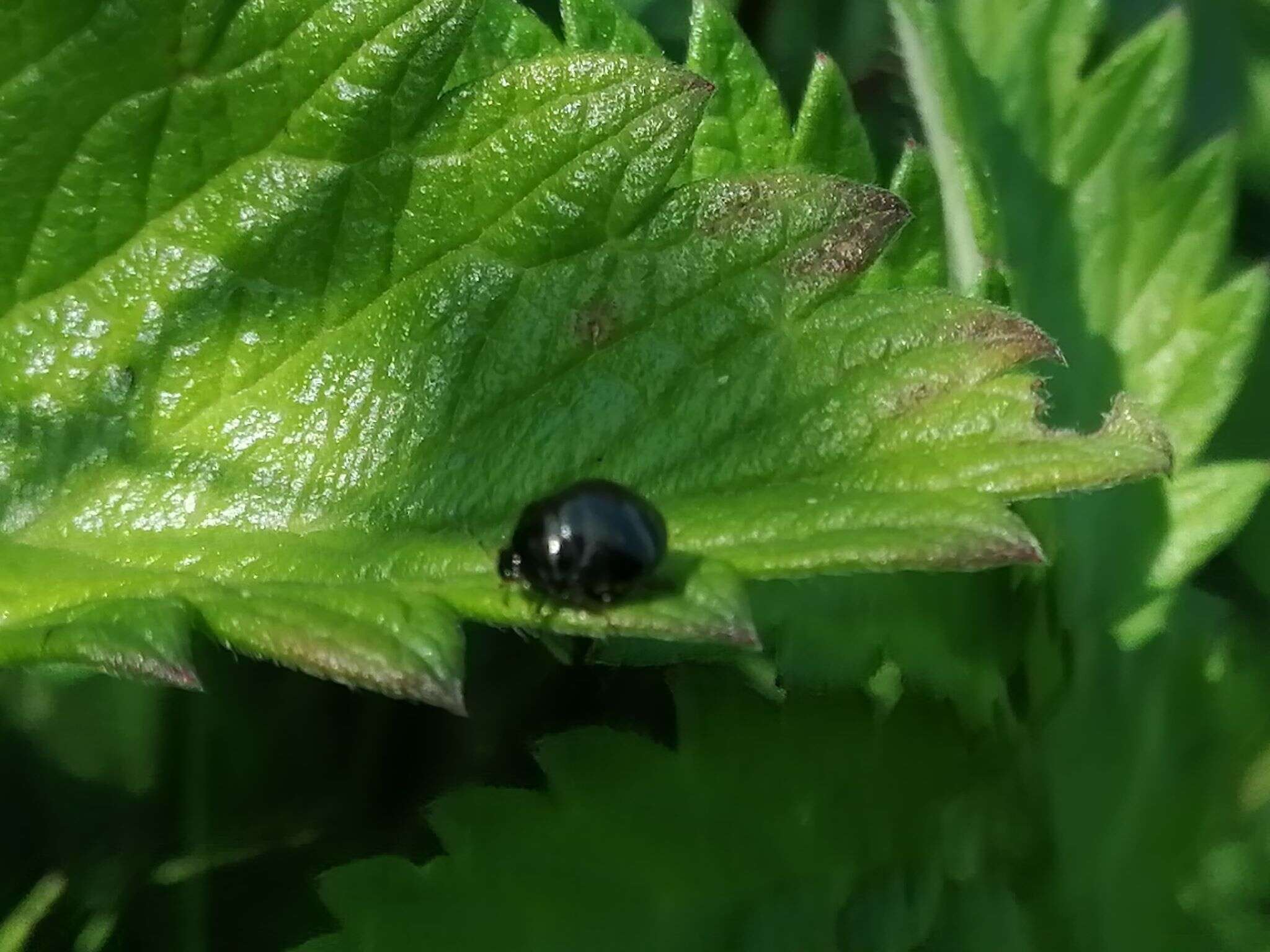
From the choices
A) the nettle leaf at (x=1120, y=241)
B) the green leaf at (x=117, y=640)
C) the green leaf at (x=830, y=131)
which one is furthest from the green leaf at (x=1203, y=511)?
the green leaf at (x=117, y=640)

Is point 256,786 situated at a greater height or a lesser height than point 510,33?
lesser

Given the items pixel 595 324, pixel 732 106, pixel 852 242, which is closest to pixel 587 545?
pixel 595 324

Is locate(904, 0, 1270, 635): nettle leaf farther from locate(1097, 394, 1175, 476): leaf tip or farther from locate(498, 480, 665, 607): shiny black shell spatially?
locate(498, 480, 665, 607): shiny black shell

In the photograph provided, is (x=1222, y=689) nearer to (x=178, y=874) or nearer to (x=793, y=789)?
(x=793, y=789)

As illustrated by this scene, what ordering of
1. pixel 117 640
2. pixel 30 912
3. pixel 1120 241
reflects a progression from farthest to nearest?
pixel 1120 241 → pixel 30 912 → pixel 117 640

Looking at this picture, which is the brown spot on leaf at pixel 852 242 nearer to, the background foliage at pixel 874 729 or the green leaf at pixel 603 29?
the background foliage at pixel 874 729

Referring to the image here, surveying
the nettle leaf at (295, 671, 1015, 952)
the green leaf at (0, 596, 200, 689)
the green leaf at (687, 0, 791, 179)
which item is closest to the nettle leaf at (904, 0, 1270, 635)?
the green leaf at (687, 0, 791, 179)

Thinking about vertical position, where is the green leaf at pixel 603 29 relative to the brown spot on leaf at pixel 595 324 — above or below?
above

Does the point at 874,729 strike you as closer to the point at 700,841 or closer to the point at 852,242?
the point at 700,841
